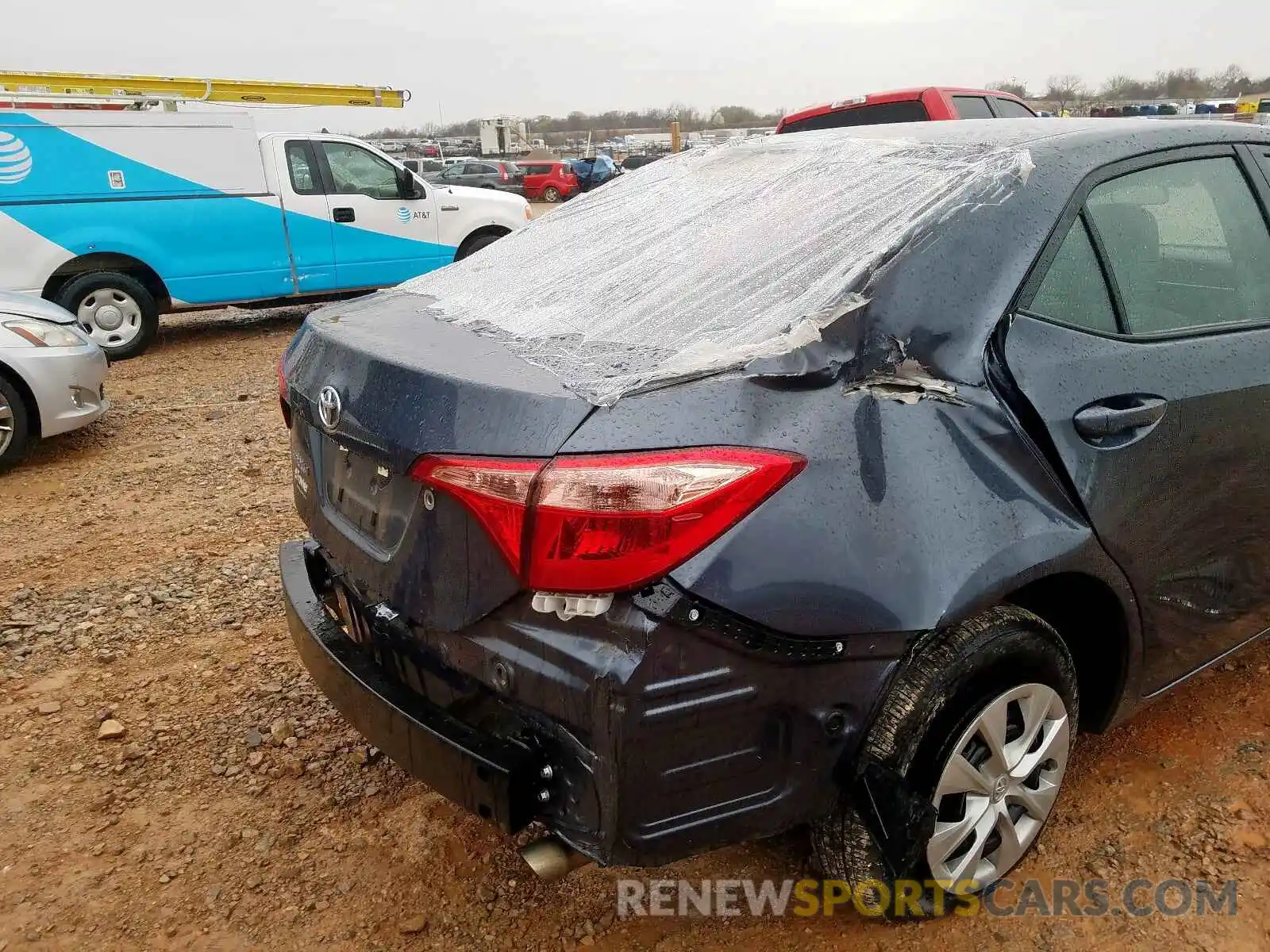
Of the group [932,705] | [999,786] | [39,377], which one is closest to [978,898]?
[999,786]

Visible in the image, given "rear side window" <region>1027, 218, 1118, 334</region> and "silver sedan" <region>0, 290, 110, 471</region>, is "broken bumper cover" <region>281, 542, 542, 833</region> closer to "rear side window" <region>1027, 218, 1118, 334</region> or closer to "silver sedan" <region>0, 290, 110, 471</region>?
"rear side window" <region>1027, 218, 1118, 334</region>

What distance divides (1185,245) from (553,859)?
2127 millimetres

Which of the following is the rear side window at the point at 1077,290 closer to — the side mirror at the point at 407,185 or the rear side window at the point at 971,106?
the rear side window at the point at 971,106

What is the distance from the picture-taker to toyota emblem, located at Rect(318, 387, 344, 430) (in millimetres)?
1900

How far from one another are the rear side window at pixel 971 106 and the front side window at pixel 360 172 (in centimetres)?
547

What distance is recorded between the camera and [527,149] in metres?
41.7

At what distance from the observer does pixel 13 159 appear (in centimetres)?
722

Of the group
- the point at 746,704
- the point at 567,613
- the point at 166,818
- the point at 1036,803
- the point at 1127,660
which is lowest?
the point at 166,818

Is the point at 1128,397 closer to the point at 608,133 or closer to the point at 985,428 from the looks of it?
the point at 985,428

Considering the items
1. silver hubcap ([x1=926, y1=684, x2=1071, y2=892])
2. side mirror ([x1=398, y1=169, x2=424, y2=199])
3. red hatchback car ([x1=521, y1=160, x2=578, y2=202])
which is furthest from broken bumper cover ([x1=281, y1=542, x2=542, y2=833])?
red hatchback car ([x1=521, y1=160, x2=578, y2=202])

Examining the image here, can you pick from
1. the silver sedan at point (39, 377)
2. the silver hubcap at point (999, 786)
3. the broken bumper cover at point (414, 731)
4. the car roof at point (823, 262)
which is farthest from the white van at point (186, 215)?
the silver hubcap at point (999, 786)

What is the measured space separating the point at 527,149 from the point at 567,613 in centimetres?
4334

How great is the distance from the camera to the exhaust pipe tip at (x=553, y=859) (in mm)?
1642

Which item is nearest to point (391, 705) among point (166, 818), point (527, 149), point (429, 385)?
point (429, 385)
